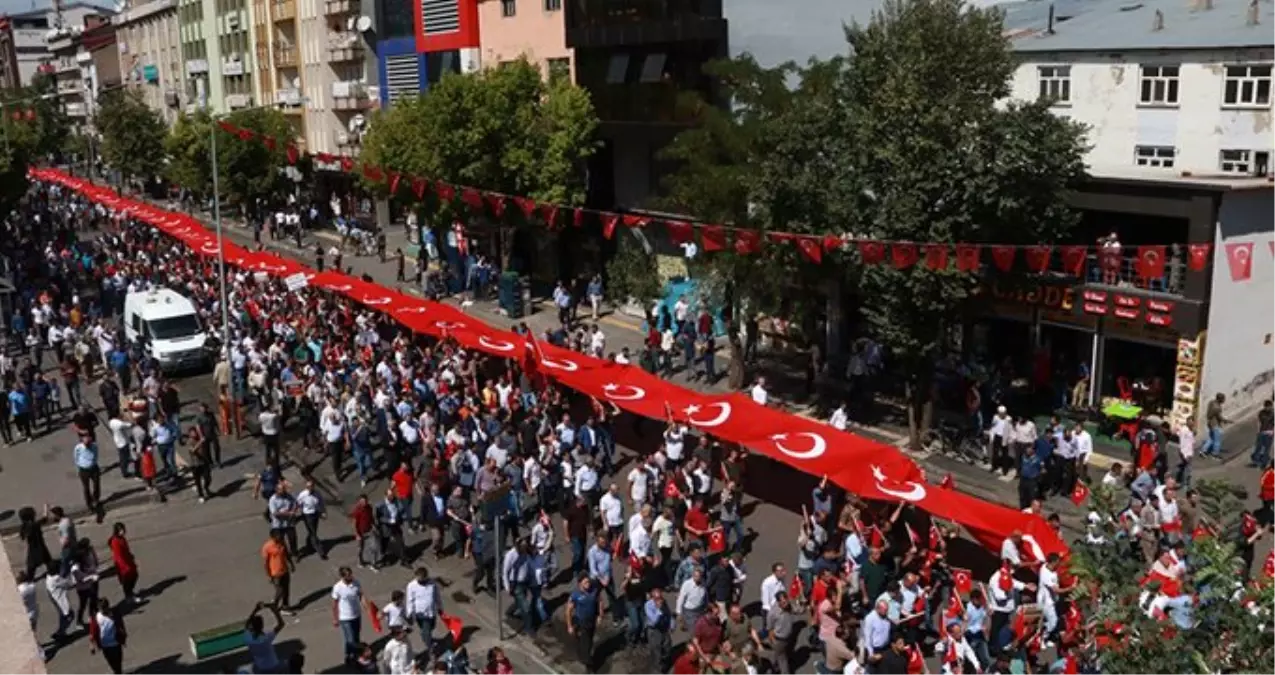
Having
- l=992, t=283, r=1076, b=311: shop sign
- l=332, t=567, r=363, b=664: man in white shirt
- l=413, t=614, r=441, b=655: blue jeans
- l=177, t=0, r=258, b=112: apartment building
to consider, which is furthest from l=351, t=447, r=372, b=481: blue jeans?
l=177, t=0, r=258, b=112: apartment building

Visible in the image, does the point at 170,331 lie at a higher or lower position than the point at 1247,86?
lower

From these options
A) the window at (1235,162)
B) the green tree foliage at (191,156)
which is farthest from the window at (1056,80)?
the green tree foliage at (191,156)

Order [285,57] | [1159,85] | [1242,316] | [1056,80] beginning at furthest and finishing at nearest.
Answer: [285,57] → [1056,80] → [1159,85] → [1242,316]

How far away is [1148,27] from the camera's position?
34.3 m

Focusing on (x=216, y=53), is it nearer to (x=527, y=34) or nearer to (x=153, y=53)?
(x=153, y=53)

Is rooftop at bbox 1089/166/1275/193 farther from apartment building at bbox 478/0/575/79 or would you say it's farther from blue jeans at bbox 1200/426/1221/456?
apartment building at bbox 478/0/575/79

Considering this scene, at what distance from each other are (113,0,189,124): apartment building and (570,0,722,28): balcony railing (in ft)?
207

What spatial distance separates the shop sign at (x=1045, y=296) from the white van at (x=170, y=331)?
22.4 metres

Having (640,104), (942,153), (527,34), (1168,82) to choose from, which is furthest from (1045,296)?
(527,34)

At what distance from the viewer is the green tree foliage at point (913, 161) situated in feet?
78.5

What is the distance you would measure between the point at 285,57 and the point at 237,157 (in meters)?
13.9

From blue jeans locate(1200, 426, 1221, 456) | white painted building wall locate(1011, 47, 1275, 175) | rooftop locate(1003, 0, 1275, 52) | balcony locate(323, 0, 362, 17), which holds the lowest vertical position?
blue jeans locate(1200, 426, 1221, 456)

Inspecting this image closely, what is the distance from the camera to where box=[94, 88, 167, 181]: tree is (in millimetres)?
80625

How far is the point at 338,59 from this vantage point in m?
66.4
